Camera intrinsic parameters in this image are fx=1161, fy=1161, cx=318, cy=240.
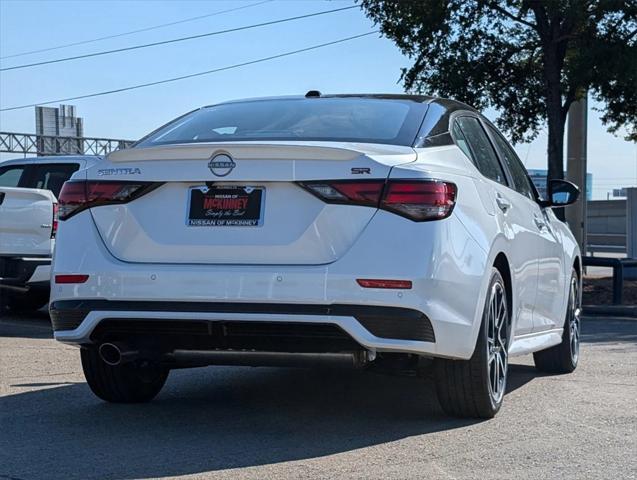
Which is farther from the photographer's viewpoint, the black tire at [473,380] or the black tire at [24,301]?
the black tire at [24,301]

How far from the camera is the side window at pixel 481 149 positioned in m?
6.66

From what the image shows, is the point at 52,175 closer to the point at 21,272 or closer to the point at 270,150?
the point at 21,272

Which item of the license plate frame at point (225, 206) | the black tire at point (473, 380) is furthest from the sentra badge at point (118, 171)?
the black tire at point (473, 380)

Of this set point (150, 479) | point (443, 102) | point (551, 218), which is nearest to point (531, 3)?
point (551, 218)

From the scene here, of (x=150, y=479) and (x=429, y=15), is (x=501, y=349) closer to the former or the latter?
(x=150, y=479)

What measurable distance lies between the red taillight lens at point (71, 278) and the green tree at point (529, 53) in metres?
13.4

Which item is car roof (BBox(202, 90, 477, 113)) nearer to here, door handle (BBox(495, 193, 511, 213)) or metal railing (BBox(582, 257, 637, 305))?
door handle (BBox(495, 193, 511, 213))

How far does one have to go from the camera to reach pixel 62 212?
5953mm

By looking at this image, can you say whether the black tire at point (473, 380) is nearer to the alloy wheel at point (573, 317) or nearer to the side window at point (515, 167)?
the side window at point (515, 167)

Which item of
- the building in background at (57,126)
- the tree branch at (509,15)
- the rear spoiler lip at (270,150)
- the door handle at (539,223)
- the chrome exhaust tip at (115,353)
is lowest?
the chrome exhaust tip at (115,353)

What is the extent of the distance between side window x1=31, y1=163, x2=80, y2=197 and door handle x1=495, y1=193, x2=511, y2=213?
25.2 feet

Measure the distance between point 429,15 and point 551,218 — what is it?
11.3 m

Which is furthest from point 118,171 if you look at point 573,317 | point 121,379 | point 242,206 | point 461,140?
point 573,317

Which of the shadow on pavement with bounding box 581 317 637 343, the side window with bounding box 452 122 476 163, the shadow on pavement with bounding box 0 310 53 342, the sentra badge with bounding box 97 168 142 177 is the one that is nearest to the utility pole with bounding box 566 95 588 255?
the shadow on pavement with bounding box 581 317 637 343
